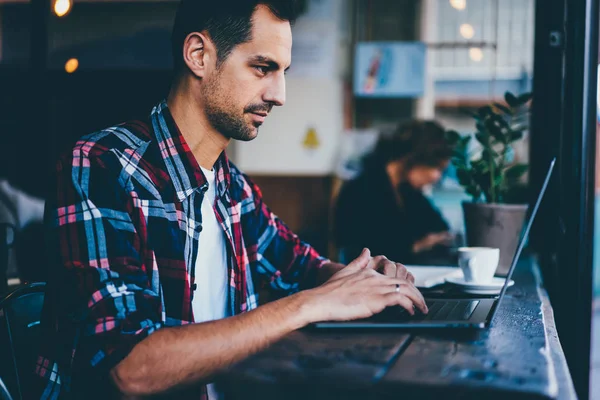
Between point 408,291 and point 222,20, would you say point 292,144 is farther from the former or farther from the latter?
point 408,291

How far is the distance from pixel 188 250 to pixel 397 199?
8.59ft

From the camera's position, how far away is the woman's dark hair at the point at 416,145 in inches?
158

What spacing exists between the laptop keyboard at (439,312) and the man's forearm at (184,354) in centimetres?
23

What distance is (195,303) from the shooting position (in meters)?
1.44

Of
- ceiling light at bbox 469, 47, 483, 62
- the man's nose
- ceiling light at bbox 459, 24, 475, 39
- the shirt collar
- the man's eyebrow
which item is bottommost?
the shirt collar

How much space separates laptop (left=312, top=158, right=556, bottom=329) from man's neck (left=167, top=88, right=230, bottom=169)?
55cm

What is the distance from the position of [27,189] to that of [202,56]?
2.42 metres

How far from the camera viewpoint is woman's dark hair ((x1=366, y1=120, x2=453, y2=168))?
13.2 ft

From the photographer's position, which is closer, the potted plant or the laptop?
the laptop

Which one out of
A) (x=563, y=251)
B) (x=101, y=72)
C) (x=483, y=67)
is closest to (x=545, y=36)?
(x=563, y=251)

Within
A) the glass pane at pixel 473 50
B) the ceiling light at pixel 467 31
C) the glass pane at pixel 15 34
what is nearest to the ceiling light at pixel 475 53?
the glass pane at pixel 473 50

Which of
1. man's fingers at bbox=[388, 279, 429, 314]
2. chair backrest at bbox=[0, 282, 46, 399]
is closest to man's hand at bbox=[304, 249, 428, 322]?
man's fingers at bbox=[388, 279, 429, 314]

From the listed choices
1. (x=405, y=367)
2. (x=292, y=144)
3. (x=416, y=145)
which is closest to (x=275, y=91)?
(x=405, y=367)

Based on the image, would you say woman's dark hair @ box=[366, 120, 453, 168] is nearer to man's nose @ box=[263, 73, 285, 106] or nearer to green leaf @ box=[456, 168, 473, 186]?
green leaf @ box=[456, 168, 473, 186]
